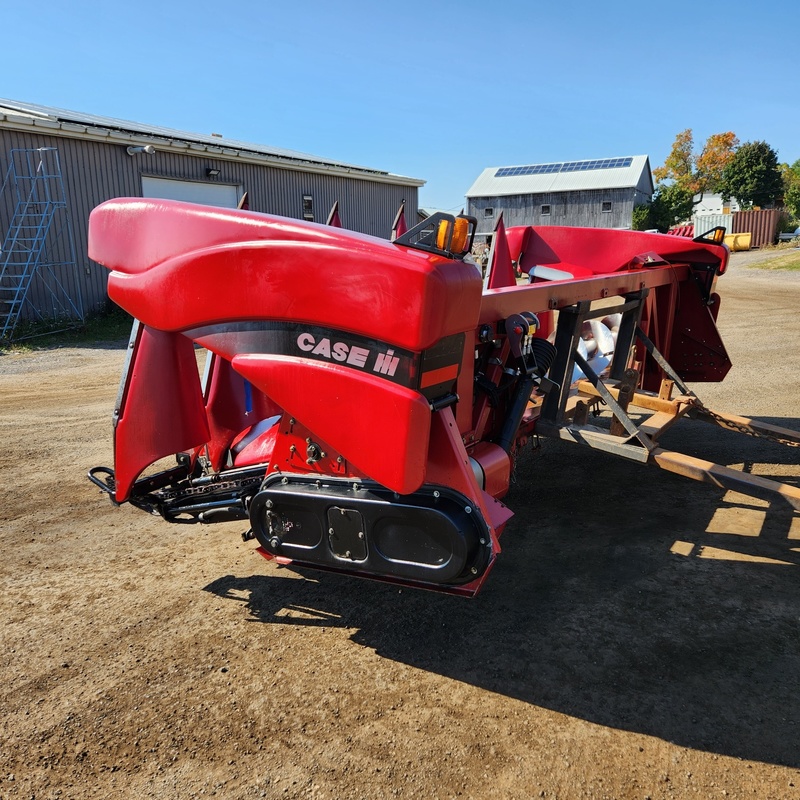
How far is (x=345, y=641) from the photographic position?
2.61m

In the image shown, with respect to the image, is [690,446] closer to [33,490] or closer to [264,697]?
[264,697]

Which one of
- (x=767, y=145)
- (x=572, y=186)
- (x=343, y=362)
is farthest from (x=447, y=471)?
(x=767, y=145)

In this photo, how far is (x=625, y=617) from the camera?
2723 millimetres

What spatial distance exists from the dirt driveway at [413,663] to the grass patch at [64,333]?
7.42 metres

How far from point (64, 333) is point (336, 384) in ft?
35.5

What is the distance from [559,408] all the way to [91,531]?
2.56 m

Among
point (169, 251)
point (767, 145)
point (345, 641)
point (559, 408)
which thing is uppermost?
point (767, 145)

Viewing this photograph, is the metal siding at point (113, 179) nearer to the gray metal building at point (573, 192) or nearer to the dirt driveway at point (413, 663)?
the dirt driveway at point (413, 663)

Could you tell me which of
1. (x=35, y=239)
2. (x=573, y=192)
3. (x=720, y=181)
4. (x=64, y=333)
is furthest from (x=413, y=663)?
(x=720, y=181)

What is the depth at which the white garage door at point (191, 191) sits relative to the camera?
13359mm

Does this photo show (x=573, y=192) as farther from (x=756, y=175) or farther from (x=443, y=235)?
(x=443, y=235)

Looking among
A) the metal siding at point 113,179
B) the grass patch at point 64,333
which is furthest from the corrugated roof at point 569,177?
the grass patch at point 64,333

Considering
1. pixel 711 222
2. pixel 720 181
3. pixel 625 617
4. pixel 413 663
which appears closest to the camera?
pixel 413 663

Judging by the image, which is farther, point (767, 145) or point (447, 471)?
point (767, 145)
